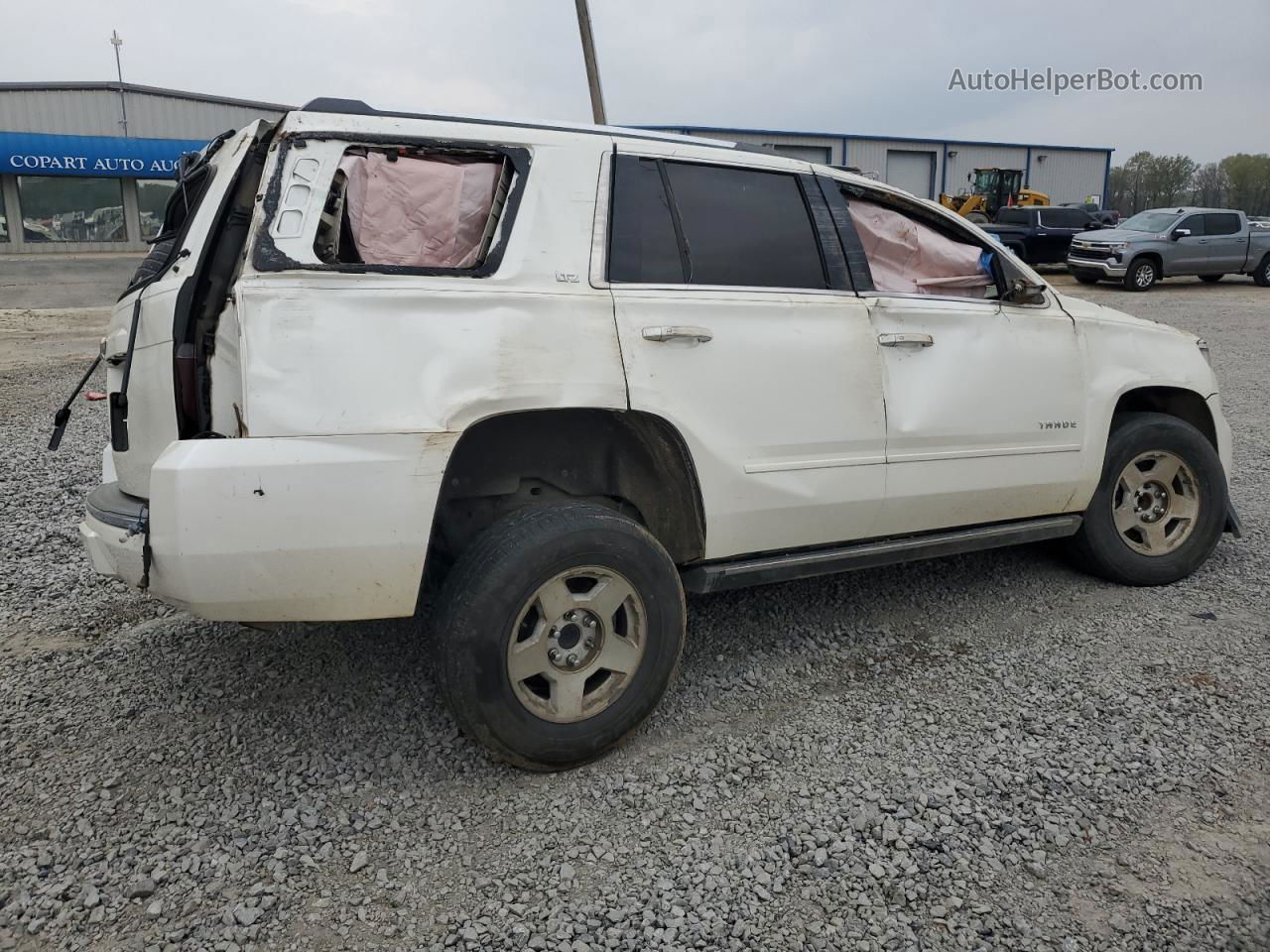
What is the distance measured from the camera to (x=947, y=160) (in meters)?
44.2

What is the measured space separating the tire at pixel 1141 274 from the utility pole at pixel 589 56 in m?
13.1

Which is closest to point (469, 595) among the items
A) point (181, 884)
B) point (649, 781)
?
point (649, 781)

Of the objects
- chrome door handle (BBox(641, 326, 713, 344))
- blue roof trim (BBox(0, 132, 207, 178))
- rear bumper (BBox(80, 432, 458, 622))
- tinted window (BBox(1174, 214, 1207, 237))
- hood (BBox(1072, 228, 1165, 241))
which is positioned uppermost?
blue roof trim (BBox(0, 132, 207, 178))

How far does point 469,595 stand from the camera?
110 inches

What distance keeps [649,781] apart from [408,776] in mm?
768

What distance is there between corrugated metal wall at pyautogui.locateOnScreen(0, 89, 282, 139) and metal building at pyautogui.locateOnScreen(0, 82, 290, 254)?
0.04 m

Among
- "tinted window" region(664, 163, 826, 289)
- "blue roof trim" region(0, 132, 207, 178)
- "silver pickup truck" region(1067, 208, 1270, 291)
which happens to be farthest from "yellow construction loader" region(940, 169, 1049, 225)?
"tinted window" region(664, 163, 826, 289)

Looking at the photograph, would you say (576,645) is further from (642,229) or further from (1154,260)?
(1154,260)

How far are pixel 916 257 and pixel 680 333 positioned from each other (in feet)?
4.89

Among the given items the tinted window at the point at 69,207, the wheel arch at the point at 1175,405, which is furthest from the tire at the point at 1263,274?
the tinted window at the point at 69,207

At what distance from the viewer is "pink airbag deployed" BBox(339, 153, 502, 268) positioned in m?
2.93

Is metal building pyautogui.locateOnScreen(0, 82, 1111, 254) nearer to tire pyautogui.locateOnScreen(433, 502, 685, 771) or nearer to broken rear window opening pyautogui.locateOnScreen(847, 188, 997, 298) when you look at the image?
broken rear window opening pyautogui.locateOnScreen(847, 188, 997, 298)

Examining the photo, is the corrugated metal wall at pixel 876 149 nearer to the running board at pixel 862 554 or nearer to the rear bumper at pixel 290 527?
the running board at pixel 862 554

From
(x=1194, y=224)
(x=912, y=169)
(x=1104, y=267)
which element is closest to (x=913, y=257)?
(x=1104, y=267)
